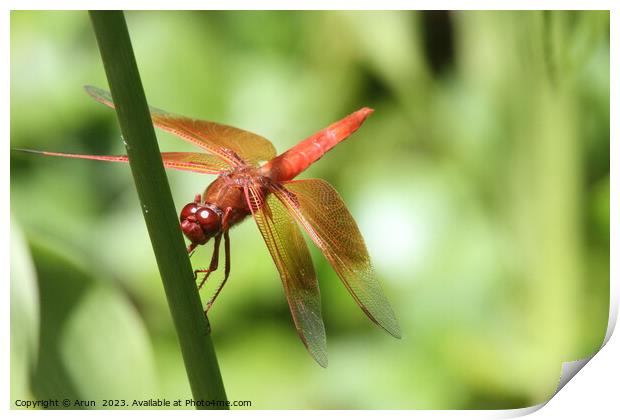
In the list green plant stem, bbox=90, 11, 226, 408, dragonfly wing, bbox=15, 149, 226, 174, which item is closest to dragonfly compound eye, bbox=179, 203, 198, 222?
dragonfly wing, bbox=15, 149, 226, 174

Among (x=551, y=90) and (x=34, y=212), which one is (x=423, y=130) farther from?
(x=34, y=212)

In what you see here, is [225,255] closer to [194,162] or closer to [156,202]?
[194,162]

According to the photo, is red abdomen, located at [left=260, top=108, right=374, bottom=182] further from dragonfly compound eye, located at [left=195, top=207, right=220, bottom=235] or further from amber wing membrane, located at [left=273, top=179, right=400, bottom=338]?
dragonfly compound eye, located at [left=195, top=207, right=220, bottom=235]
